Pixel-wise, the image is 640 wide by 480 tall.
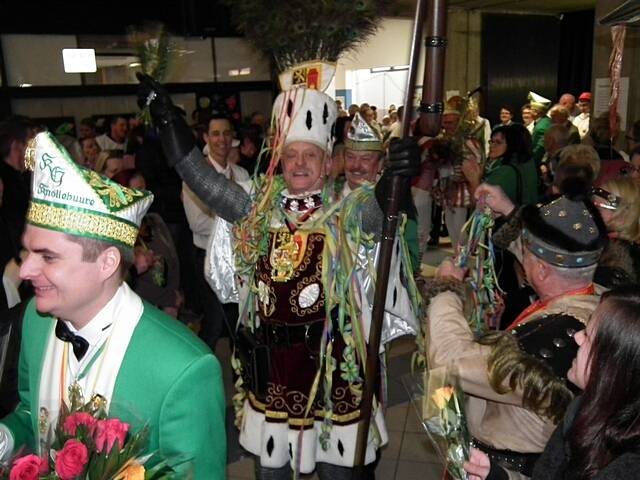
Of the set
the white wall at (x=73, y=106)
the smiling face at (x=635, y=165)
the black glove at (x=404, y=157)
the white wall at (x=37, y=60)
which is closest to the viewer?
the black glove at (x=404, y=157)

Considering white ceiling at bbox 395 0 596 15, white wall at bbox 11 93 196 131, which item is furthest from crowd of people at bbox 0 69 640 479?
white ceiling at bbox 395 0 596 15

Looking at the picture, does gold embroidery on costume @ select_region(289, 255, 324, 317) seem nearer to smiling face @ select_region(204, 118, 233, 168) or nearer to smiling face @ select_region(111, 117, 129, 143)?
smiling face @ select_region(204, 118, 233, 168)

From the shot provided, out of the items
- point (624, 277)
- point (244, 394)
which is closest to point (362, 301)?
point (244, 394)

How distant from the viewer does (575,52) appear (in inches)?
567

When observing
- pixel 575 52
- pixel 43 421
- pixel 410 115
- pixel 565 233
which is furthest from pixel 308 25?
pixel 575 52

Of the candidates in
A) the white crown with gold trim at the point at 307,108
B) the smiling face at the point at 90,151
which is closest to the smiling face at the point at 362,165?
the white crown with gold trim at the point at 307,108

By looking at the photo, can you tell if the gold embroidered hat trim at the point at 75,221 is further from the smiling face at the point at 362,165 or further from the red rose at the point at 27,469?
the smiling face at the point at 362,165

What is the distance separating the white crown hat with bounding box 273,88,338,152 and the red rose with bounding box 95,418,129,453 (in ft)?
5.24

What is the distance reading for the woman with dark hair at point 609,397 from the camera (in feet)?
3.80

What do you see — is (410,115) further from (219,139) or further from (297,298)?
(219,139)

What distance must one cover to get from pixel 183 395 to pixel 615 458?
35.7 inches

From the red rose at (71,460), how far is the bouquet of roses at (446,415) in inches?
32.5

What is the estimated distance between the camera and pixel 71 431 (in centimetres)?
115

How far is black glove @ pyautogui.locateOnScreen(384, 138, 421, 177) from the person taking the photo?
192 cm
